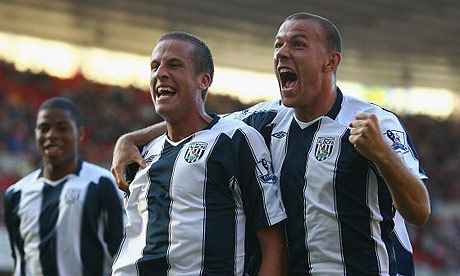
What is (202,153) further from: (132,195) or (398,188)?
(398,188)

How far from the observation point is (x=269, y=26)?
24.0 m

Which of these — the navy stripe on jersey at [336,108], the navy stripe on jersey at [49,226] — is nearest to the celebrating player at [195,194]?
the navy stripe on jersey at [336,108]

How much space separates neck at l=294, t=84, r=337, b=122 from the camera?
4063 millimetres

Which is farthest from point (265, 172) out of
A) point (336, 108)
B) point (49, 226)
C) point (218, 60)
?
point (218, 60)

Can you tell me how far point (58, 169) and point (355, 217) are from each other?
3.17 meters

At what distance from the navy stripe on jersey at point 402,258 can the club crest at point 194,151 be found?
1.07 m

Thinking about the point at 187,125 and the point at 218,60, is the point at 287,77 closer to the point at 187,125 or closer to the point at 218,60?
the point at 187,125

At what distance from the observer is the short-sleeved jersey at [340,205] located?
3785 millimetres

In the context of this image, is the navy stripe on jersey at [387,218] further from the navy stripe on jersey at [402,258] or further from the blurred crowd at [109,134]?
the blurred crowd at [109,134]

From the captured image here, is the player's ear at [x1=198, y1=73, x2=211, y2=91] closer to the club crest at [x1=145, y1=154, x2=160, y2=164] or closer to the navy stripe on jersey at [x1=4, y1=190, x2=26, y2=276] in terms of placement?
the club crest at [x1=145, y1=154, x2=160, y2=164]

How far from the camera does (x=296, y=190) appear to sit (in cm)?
390

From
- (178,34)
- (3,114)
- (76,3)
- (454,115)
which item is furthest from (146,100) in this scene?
(178,34)

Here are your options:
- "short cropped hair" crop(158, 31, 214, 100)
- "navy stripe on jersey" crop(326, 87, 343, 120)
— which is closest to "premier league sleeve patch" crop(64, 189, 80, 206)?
"short cropped hair" crop(158, 31, 214, 100)

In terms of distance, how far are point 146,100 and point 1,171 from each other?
884 centimetres
